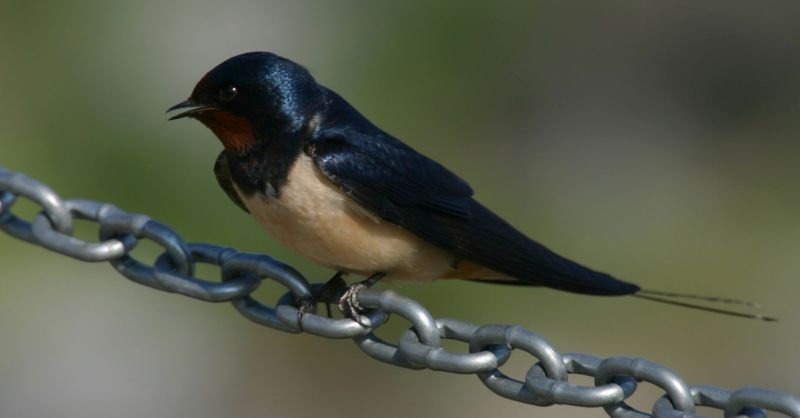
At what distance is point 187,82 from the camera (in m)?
4.73

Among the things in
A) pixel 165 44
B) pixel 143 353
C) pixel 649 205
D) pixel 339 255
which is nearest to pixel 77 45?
pixel 165 44

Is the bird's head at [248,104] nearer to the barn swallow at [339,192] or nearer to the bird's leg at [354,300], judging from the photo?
the barn swallow at [339,192]

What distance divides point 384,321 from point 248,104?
0.60m

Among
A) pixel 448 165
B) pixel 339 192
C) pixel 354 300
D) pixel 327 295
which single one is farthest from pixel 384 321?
pixel 448 165

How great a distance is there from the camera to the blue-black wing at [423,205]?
2.41 m

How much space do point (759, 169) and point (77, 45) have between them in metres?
2.42

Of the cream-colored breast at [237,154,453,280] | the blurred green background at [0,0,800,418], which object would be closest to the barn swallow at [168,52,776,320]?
the cream-colored breast at [237,154,453,280]

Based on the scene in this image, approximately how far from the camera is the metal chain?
170 cm

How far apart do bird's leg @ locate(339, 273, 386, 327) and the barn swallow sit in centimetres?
2

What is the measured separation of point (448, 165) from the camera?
185 inches

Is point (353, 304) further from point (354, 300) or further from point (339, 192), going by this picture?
Answer: point (339, 192)

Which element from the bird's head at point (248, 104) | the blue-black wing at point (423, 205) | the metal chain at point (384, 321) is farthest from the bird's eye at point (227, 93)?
the metal chain at point (384, 321)

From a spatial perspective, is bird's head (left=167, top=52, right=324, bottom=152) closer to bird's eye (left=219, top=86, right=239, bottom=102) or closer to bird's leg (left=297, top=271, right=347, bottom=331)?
bird's eye (left=219, top=86, right=239, bottom=102)

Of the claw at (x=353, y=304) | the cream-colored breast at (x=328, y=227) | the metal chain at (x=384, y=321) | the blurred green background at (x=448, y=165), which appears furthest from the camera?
the blurred green background at (x=448, y=165)
